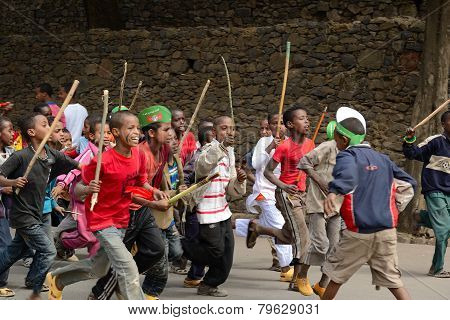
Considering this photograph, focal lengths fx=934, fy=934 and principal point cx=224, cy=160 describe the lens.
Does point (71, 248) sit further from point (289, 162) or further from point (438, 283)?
point (438, 283)

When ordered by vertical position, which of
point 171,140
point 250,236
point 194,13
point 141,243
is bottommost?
point 250,236

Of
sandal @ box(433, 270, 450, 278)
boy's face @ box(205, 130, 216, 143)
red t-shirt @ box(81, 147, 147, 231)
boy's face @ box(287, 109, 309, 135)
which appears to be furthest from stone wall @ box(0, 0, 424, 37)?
red t-shirt @ box(81, 147, 147, 231)

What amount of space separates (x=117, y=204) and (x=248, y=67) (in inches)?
315

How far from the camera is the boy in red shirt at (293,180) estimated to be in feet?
27.7

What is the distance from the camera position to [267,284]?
8.91 meters

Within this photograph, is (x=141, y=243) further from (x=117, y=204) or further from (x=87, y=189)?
(x=87, y=189)

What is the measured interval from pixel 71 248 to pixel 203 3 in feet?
30.9

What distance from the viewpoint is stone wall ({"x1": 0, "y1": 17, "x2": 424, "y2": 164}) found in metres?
13.4

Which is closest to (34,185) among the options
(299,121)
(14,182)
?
(14,182)

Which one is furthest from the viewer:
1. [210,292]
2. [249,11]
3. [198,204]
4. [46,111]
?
[249,11]

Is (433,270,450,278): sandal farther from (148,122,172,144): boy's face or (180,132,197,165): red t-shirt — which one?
(148,122,172,144): boy's face

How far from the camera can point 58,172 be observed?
7.73 meters

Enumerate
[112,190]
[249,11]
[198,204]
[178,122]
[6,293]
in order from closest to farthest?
[112,190] < [6,293] < [198,204] < [178,122] < [249,11]

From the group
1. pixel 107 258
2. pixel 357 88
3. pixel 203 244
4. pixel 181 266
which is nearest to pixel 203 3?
pixel 357 88
